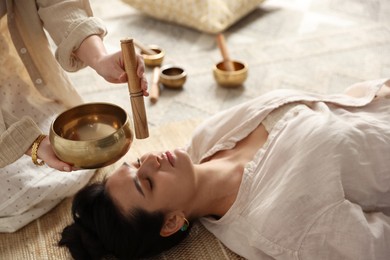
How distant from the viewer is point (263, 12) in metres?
3.56

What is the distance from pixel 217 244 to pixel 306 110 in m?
0.58

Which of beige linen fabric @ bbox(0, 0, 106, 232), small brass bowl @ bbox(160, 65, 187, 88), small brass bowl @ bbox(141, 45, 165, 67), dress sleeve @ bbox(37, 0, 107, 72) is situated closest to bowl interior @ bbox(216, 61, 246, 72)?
small brass bowl @ bbox(160, 65, 187, 88)

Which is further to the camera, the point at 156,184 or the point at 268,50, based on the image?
the point at 268,50

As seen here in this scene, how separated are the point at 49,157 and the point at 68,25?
496 mm

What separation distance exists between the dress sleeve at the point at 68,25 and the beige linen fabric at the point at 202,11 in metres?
1.61

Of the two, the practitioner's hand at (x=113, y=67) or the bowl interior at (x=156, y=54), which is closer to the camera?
the practitioner's hand at (x=113, y=67)

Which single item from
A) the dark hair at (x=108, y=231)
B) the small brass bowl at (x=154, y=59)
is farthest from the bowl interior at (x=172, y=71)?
the dark hair at (x=108, y=231)

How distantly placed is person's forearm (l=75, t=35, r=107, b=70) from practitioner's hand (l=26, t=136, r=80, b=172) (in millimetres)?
306

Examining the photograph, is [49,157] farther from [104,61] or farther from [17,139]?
[104,61]

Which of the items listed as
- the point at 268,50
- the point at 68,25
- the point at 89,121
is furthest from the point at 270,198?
the point at 268,50

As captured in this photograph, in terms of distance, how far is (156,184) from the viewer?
1.44 meters

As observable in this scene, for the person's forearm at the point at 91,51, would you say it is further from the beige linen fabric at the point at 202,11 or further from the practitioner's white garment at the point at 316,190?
the beige linen fabric at the point at 202,11

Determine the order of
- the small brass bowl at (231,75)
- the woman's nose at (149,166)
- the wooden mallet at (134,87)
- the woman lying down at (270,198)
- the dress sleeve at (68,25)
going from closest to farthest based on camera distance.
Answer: the wooden mallet at (134,87), the woman lying down at (270,198), the woman's nose at (149,166), the dress sleeve at (68,25), the small brass bowl at (231,75)

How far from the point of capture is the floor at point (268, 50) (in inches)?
104
